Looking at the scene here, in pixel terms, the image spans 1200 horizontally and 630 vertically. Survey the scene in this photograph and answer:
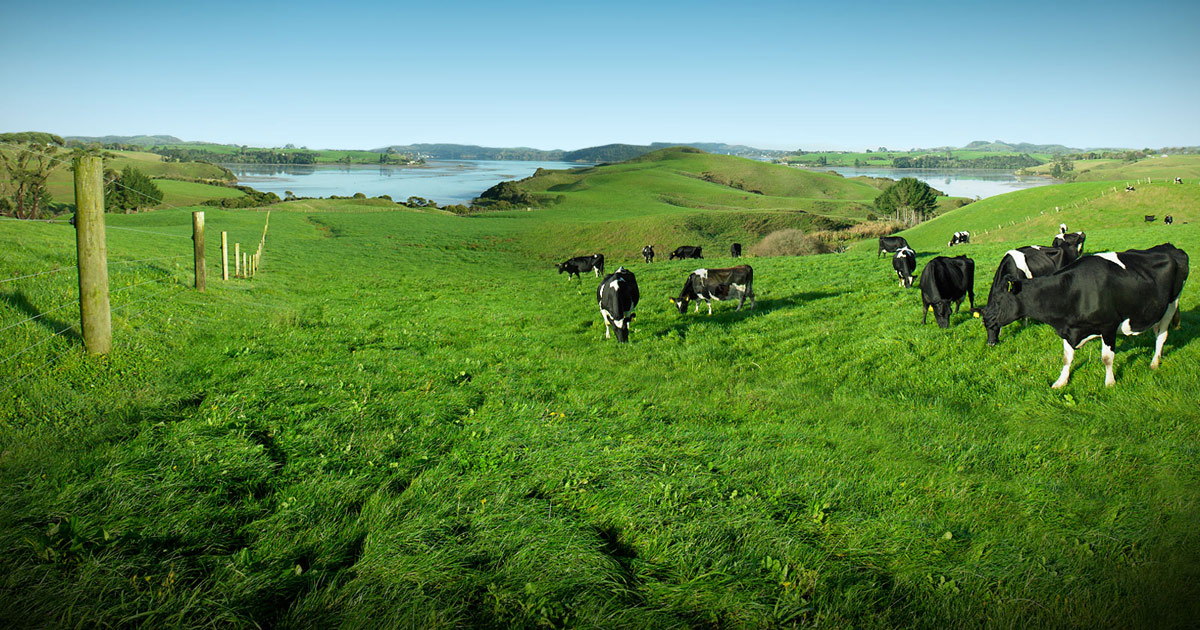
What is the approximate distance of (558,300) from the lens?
67.5 ft

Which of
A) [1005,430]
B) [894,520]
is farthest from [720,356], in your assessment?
[894,520]

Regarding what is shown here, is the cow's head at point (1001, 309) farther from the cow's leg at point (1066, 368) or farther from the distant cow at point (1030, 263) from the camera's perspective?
the distant cow at point (1030, 263)

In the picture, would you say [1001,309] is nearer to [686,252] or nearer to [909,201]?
[686,252]

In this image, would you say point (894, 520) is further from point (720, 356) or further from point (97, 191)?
point (97, 191)

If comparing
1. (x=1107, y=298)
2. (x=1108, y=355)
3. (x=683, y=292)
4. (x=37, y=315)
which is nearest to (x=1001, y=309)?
(x=1107, y=298)

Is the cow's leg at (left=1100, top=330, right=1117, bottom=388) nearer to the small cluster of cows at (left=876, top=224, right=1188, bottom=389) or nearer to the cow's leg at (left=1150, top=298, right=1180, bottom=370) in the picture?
the small cluster of cows at (left=876, top=224, right=1188, bottom=389)

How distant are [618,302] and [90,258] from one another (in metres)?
9.57

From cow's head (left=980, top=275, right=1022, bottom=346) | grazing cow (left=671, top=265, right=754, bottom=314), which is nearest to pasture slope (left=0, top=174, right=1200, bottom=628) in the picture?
cow's head (left=980, top=275, right=1022, bottom=346)

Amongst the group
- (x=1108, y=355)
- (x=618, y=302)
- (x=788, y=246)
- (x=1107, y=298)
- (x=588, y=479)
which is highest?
(x=788, y=246)

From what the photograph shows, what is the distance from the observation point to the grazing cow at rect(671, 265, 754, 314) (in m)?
15.9

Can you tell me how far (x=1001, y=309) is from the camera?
987 cm

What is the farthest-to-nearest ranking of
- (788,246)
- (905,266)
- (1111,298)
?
(788,246)
(905,266)
(1111,298)

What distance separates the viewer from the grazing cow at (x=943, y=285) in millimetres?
12477

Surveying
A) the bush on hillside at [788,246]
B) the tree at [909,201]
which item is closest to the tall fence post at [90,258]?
the bush on hillside at [788,246]
